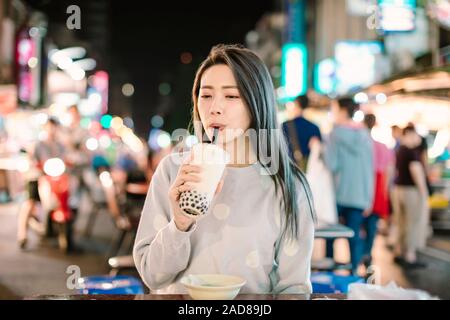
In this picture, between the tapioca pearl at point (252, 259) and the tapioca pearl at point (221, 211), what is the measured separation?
0.13 meters

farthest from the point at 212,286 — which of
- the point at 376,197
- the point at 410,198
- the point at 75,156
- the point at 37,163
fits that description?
Result: the point at 75,156

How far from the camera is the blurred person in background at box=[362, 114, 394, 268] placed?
239 inches

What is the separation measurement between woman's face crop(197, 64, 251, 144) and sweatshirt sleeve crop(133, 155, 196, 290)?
20 centimetres

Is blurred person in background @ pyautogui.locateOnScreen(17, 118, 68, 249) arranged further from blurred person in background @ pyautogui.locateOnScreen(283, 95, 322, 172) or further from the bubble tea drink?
the bubble tea drink

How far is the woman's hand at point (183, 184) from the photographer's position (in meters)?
1.23

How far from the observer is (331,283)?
2.60 metres

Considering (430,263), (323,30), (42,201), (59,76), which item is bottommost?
(430,263)

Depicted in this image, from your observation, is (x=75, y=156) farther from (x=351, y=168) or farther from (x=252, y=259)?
(x=252, y=259)

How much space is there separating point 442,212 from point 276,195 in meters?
9.26

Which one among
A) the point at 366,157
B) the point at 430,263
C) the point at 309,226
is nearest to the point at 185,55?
the point at 309,226

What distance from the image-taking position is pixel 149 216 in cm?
158

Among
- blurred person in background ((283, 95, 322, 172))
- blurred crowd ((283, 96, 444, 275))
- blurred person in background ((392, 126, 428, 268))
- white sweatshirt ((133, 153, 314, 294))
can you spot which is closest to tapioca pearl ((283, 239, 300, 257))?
white sweatshirt ((133, 153, 314, 294))
